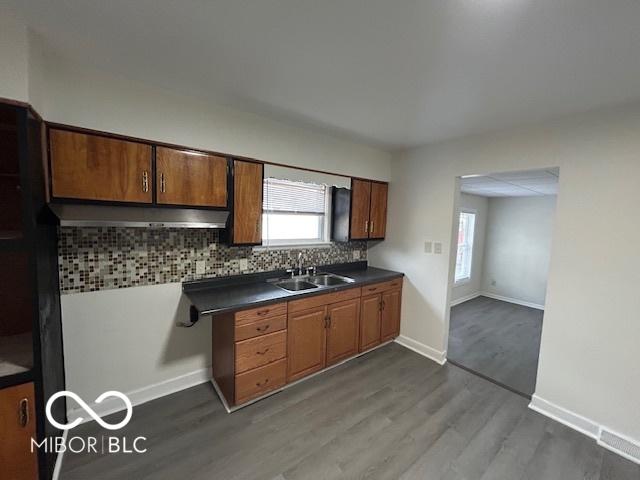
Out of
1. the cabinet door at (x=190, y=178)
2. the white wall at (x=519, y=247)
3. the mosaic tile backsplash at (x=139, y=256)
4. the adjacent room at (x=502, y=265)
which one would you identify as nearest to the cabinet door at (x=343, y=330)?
the mosaic tile backsplash at (x=139, y=256)

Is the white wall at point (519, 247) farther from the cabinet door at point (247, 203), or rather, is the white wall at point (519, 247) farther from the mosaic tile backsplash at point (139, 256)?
the cabinet door at point (247, 203)

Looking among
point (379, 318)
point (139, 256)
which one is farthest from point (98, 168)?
point (379, 318)

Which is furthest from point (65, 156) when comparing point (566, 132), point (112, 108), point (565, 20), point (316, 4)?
point (566, 132)

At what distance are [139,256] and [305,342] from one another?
1.59 meters

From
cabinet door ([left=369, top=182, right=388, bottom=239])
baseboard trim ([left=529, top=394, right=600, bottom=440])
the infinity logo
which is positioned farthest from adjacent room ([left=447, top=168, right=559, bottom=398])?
the infinity logo

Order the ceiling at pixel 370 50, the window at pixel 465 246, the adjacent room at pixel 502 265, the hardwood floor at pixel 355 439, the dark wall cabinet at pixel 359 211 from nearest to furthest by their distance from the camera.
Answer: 1. the ceiling at pixel 370 50
2. the hardwood floor at pixel 355 439
3. the dark wall cabinet at pixel 359 211
4. the adjacent room at pixel 502 265
5. the window at pixel 465 246

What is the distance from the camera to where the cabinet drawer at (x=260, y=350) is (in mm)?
2113

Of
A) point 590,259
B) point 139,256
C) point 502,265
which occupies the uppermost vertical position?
point 590,259

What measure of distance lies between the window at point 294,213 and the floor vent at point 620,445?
285cm

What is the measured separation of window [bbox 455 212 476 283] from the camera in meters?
5.43

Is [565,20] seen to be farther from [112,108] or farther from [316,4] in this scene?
[112,108]

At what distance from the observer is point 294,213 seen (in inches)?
120

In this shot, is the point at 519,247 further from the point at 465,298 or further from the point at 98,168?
the point at 98,168

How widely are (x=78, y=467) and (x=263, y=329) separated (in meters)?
1.34
